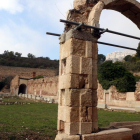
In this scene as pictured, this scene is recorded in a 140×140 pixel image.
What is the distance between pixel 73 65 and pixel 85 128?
148cm

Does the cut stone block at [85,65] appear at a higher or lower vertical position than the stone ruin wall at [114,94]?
higher

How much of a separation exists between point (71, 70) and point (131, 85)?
17.8 meters

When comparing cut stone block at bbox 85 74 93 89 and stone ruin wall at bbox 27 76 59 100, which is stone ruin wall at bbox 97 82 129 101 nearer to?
stone ruin wall at bbox 27 76 59 100

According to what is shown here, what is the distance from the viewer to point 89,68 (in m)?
4.30

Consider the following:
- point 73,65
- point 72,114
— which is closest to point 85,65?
point 73,65

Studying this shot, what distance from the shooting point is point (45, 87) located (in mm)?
33375

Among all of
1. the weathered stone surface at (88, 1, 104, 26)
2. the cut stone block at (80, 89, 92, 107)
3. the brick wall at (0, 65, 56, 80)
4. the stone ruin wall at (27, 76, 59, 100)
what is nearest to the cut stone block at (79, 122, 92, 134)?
the cut stone block at (80, 89, 92, 107)

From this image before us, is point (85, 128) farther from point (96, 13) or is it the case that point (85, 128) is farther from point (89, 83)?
point (96, 13)

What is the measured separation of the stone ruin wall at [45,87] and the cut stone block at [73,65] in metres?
25.2

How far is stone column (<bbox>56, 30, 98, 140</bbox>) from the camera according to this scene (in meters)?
4.00

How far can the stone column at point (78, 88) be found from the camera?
3996mm

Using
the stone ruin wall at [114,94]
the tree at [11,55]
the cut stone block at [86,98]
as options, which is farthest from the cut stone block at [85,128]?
the tree at [11,55]

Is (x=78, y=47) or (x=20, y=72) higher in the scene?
(x=20, y=72)

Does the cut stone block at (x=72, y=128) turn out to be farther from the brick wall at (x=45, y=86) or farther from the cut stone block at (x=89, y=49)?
the brick wall at (x=45, y=86)
